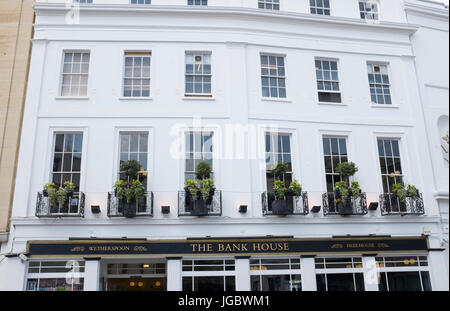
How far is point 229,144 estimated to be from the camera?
35.3 feet

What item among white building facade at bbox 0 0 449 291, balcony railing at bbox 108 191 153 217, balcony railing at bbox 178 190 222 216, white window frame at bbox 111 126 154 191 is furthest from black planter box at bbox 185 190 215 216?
white window frame at bbox 111 126 154 191

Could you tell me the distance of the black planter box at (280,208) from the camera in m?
10.1

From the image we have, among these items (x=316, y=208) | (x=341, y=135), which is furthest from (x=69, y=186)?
(x=341, y=135)

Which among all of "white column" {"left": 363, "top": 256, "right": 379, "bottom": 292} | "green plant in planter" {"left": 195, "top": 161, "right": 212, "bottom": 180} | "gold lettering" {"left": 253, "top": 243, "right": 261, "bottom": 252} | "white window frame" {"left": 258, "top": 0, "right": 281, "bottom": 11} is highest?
"white window frame" {"left": 258, "top": 0, "right": 281, "bottom": 11}

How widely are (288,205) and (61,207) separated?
586 cm

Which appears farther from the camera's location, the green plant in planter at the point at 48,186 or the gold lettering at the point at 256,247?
the gold lettering at the point at 256,247

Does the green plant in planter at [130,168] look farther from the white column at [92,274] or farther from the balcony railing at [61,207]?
the white column at [92,274]

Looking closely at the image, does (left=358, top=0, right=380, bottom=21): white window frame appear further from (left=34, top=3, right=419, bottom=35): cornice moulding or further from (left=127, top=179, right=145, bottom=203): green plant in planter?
(left=127, top=179, right=145, bottom=203): green plant in planter

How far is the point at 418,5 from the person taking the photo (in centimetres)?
1296

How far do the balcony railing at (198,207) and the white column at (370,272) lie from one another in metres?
4.19

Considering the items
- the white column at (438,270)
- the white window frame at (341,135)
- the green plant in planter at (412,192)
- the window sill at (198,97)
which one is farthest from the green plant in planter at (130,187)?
the white column at (438,270)

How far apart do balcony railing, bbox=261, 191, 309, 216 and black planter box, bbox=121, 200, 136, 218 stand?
3.37m

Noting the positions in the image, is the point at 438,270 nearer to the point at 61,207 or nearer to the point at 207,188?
the point at 207,188

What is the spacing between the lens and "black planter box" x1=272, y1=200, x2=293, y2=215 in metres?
10.1
